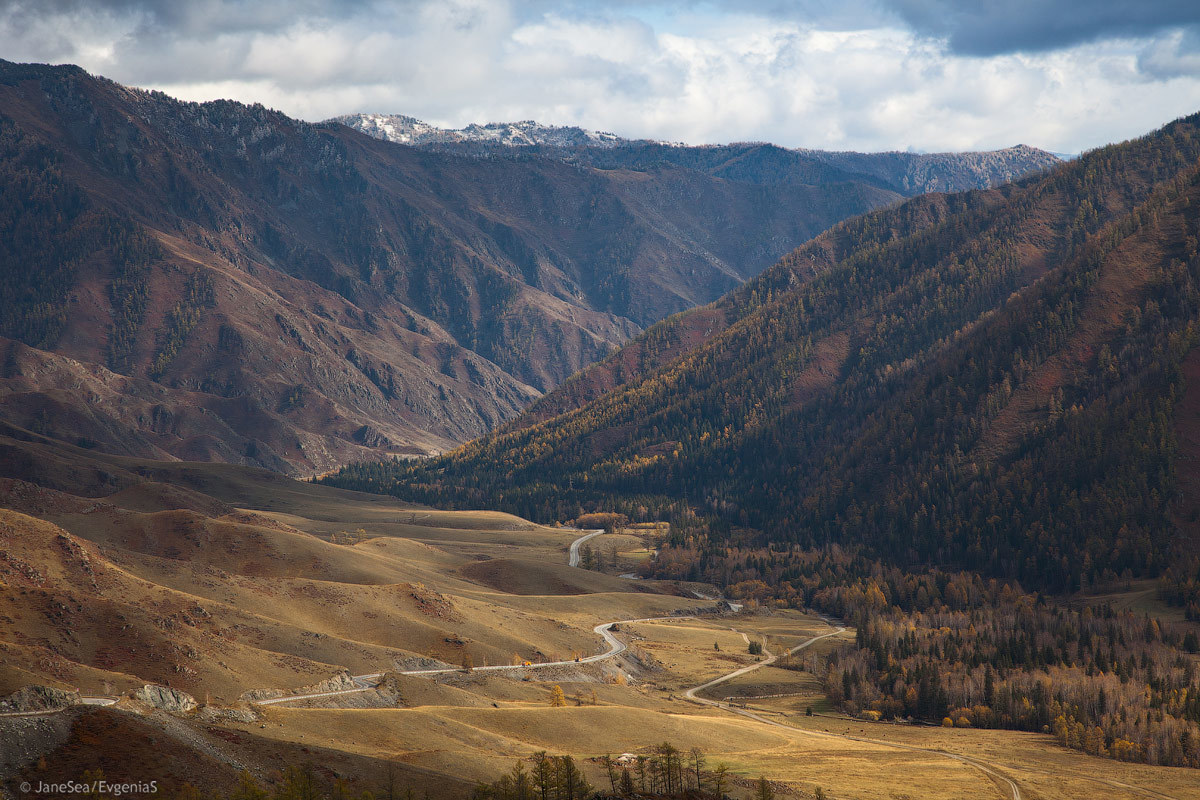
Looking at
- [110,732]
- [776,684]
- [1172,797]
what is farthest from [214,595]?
[1172,797]

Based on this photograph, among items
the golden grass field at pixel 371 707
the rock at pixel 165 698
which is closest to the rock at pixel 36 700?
the golden grass field at pixel 371 707

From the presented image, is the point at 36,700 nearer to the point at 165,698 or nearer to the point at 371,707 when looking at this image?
the point at 165,698

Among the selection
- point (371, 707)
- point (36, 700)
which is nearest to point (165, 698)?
point (36, 700)

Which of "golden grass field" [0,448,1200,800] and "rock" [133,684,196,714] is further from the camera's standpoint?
"rock" [133,684,196,714]

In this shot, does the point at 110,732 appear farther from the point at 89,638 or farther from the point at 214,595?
the point at 214,595

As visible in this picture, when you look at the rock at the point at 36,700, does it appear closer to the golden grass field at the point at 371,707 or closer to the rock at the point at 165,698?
the golden grass field at the point at 371,707

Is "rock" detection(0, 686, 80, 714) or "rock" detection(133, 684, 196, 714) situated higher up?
"rock" detection(0, 686, 80, 714)

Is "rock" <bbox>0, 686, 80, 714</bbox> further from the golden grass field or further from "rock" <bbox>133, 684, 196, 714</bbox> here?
"rock" <bbox>133, 684, 196, 714</bbox>

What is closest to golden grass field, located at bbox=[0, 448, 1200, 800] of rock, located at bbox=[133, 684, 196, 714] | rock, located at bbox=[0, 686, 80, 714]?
rock, located at bbox=[0, 686, 80, 714]

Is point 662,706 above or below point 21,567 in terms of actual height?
below
